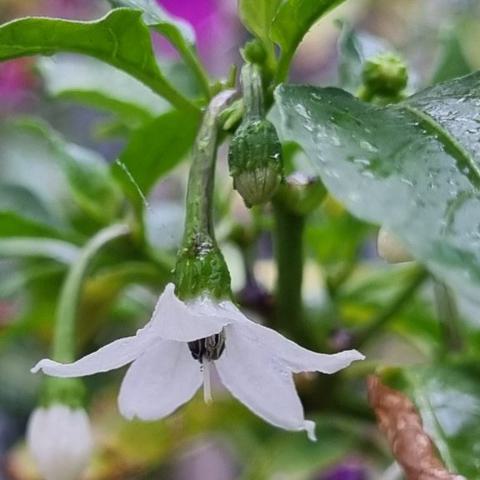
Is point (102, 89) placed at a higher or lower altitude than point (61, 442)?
higher

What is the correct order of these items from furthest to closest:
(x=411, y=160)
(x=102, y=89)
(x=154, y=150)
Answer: (x=102, y=89) < (x=154, y=150) < (x=411, y=160)

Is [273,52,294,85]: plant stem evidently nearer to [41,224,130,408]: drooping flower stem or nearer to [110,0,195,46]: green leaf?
[110,0,195,46]: green leaf

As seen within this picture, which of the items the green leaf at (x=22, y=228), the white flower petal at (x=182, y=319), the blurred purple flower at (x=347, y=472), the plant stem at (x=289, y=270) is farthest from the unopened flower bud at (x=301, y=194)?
the blurred purple flower at (x=347, y=472)

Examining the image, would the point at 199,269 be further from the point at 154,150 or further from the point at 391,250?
the point at 154,150

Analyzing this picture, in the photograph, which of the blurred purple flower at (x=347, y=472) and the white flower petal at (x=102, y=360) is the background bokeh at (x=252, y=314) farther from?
the white flower petal at (x=102, y=360)

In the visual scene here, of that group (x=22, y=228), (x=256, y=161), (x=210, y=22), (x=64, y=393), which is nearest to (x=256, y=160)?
(x=256, y=161)

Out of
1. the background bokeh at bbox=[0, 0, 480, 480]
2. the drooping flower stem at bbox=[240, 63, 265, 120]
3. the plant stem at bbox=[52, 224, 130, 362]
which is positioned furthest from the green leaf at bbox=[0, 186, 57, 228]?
the drooping flower stem at bbox=[240, 63, 265, 120]
